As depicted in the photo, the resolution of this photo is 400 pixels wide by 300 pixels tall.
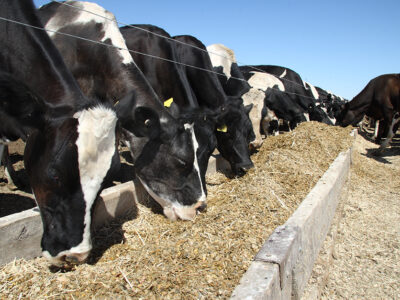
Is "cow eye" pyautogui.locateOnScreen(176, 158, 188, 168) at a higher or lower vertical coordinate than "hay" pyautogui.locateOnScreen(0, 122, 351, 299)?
higher

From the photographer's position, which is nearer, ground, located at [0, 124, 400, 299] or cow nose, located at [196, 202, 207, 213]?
ground, located at [0, 124, 400, 299]

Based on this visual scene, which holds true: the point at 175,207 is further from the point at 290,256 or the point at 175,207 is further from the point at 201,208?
the point at 290,256

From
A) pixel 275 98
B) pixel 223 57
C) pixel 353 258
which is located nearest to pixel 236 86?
pixel 223 57

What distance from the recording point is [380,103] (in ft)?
35.1

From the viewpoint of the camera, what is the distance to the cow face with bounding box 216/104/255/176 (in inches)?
197

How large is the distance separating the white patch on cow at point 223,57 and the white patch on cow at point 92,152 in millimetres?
5124

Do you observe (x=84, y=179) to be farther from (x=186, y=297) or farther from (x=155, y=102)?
(x=155, y=102)

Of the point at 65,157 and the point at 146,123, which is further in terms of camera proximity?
the point at 146,123

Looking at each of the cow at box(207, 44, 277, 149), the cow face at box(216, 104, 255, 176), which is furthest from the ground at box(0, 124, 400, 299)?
the cow at box(207, 44, 277, 149)

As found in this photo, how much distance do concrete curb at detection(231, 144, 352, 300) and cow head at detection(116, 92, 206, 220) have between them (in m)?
1.09

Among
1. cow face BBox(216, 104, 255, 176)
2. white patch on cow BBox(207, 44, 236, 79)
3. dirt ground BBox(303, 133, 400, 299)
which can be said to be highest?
white patch on cow BBox(207, 44, 236, 79)

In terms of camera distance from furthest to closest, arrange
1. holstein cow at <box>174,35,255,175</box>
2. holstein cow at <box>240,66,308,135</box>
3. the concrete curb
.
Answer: holstein cow at <box>240,66,308,135</box>
holstein cow at <box>174,35,255,175</box>
the concrete curb

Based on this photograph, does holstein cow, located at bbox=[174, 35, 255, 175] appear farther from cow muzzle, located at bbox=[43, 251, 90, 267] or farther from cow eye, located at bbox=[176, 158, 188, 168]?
cow muzzle, located at bbox=[43, 251, 90, 267]

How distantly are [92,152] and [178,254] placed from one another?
99 centimetres
